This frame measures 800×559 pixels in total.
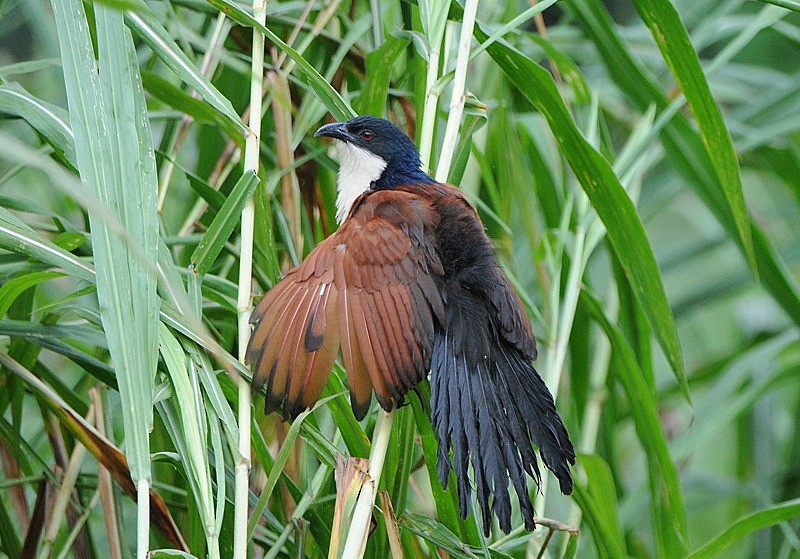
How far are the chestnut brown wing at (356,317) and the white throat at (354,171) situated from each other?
245mm

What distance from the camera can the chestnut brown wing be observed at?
914 mm

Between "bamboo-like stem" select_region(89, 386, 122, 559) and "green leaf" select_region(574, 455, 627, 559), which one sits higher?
"green leaf" select_region(574, 455, 627, 559)

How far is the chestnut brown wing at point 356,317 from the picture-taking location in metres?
0.91

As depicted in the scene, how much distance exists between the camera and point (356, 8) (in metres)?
1.54

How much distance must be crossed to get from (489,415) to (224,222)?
13.7 inches

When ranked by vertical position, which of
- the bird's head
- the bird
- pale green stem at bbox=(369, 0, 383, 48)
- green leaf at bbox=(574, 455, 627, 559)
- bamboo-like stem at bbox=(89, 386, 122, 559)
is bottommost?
bamboo-like stem at bbox=(89, 386, 122, 559)

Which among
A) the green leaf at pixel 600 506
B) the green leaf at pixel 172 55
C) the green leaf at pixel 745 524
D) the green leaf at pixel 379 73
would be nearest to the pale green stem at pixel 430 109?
the green leaf at pixel 379 73

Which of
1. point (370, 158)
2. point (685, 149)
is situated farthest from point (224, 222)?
point (685, 149)

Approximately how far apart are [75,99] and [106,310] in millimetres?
188

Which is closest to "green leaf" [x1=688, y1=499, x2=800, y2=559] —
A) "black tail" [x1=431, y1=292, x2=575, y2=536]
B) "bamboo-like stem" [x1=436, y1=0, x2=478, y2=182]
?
"black tail" [x1=431, y1=292, x2=575, y2=536]

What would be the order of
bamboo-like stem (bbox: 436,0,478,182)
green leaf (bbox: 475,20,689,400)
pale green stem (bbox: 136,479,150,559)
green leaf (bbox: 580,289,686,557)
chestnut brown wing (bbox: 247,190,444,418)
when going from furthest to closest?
green leaf (bbox: 580,289,686,557) → green leaf (bbox: 475,20,689,400) → bamboo-like stem (bbox: 436,0,478,182) → chestnut brown wing (bbox: 247,190,444,418) → pale green stem (bbox: 136,479,150,559)

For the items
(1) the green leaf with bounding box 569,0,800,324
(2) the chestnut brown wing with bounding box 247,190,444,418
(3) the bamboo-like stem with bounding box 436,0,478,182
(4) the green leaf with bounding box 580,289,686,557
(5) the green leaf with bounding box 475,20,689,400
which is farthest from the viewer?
(1) the green leaf with bounding box 569,0,800,324

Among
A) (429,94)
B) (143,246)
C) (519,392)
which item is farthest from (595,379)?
(143,246)

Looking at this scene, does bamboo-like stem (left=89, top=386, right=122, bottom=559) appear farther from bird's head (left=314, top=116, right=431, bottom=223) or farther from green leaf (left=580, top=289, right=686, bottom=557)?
green leaf (left=580, top=289, right=686, bottom=557)
